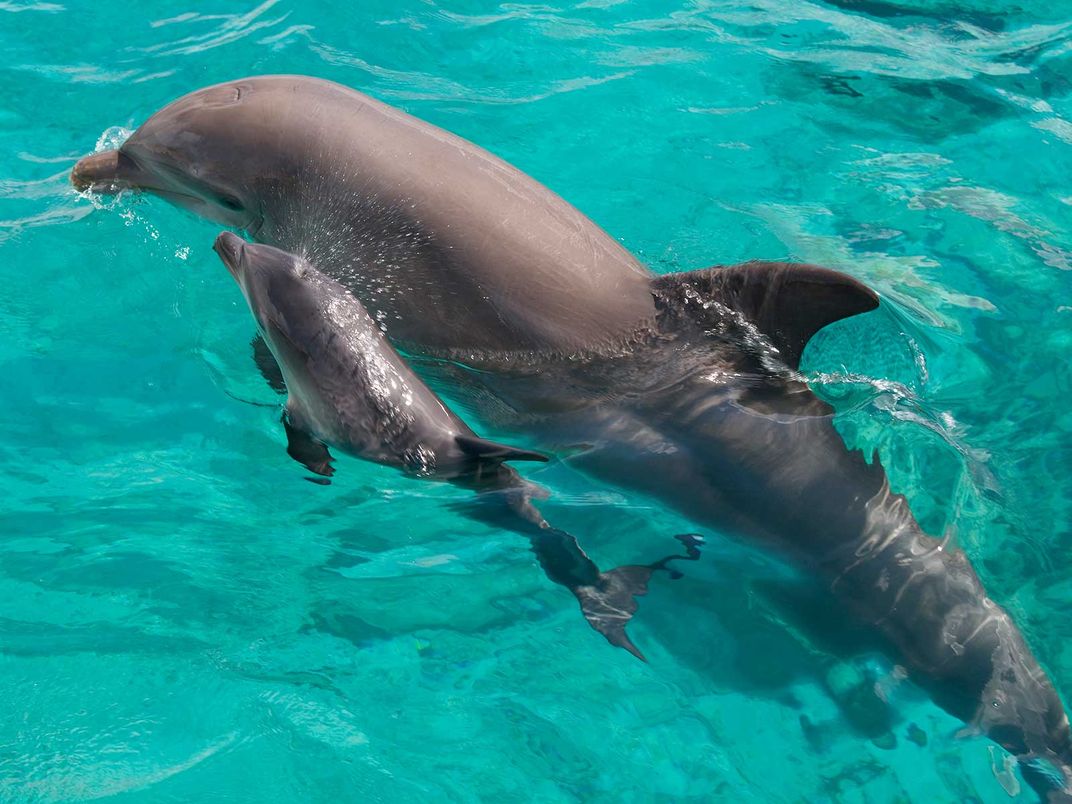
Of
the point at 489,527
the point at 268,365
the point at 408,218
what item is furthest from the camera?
the point at 268,365

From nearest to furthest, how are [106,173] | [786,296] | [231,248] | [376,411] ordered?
[786,296], [376,411], [231,248], [106,173]

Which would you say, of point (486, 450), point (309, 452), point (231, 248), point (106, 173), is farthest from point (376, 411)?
point (106, 173)

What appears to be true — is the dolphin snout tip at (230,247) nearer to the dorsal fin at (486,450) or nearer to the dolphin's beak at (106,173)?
the dolphin's beak at (106,173)

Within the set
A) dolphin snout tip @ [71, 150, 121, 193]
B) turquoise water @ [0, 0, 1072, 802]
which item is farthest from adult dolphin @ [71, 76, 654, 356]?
turquoise water @ [0, 0, 1072, 802]

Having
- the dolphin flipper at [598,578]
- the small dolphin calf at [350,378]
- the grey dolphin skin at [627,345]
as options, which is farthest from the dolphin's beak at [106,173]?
the dolphin flipper at [598,578]

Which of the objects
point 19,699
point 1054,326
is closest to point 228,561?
point 19,699

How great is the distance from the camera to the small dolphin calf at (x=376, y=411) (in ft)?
17.6

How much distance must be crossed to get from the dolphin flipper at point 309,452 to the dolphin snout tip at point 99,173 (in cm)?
213

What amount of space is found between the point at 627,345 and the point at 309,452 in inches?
68.9

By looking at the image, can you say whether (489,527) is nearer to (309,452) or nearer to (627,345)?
(309,452)

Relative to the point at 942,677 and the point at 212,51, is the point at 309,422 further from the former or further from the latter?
the point at 212,51

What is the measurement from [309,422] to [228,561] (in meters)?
0.89

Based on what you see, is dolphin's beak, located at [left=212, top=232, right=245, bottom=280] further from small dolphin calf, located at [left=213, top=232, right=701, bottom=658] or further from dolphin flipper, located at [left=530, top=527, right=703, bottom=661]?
dolphin flipper, located at [left=530, top=527, right=703, bottom=661]

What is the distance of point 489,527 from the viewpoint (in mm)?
5836
